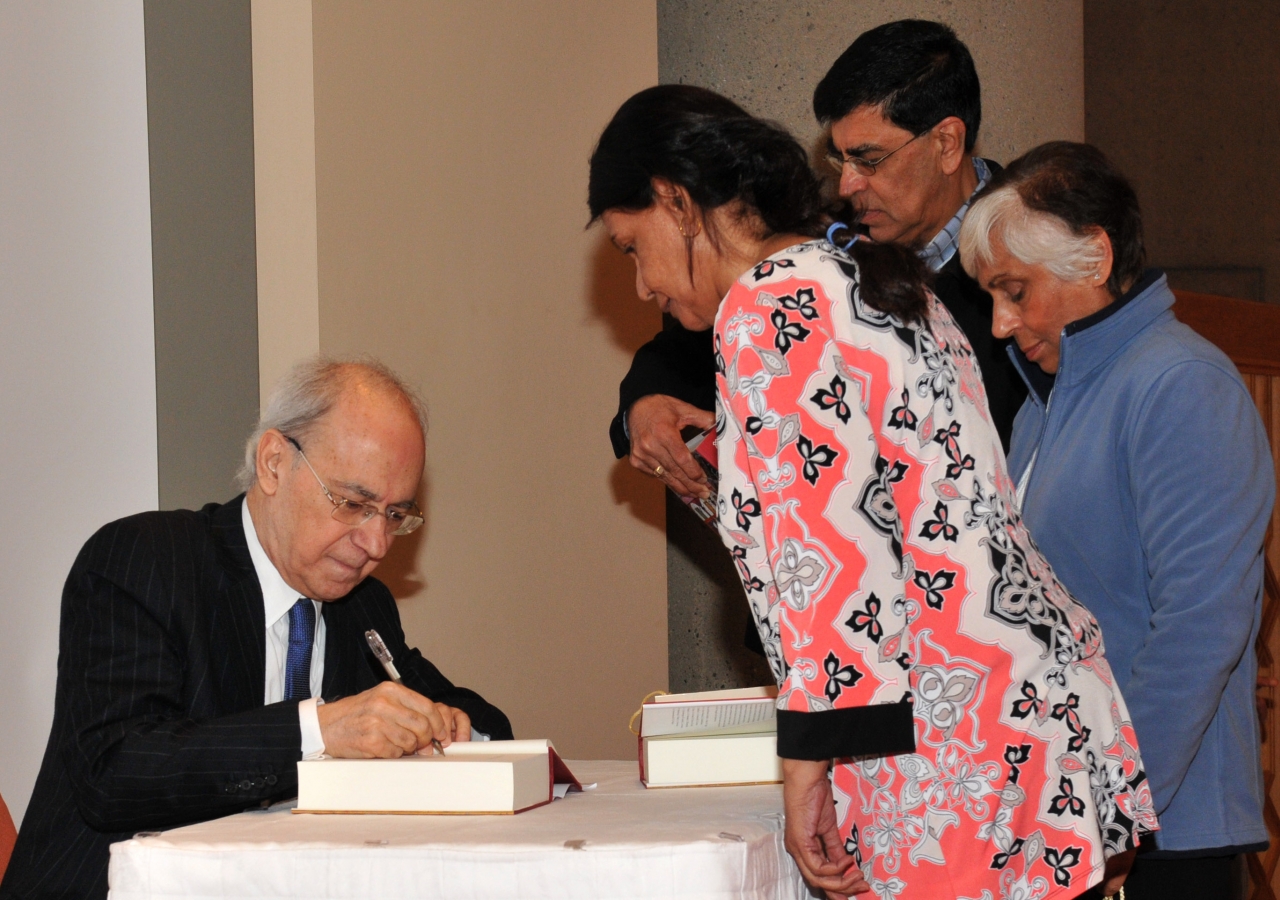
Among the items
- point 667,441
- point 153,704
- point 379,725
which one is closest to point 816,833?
point 379,725

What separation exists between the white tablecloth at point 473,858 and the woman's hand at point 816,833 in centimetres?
4

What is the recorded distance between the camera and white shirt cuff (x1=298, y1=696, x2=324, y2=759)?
187 cm

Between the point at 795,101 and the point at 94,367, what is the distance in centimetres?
222

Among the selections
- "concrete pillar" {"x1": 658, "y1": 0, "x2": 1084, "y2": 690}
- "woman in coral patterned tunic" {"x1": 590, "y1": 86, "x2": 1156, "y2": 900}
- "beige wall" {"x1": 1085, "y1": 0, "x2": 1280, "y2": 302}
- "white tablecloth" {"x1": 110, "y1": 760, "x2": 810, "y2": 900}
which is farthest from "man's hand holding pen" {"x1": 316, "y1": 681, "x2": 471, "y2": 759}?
"beige wall" {"x1": 1085, "y1": 0, "x2": 1280, "y2": 302}

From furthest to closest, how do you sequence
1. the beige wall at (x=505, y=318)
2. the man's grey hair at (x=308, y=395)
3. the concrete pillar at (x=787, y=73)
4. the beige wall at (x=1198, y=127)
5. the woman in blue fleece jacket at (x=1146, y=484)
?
the beige wall at (x=1198, y=127)
the concrete pillar at (x=787, y=73)
the beige wall at (x=505, y=318)
the man's grey hair at (x=308, y=395)
the woman in blue fleece jacket at (x=1146, y=484)

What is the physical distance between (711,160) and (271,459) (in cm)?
101

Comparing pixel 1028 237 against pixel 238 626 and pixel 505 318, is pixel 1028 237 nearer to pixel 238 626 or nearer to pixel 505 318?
pixel 238 626

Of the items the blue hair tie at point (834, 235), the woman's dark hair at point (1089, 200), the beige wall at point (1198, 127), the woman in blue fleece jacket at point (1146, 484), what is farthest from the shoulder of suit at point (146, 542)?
the beige wall at point (1198, 127)

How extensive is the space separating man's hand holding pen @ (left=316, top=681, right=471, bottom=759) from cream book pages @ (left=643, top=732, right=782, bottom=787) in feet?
1.08

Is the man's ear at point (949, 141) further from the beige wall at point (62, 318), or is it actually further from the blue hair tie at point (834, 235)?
the beige wall at point (62, 318)

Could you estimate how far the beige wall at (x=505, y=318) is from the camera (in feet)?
9.55

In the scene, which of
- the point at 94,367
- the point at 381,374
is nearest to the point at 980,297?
the point at 381,374

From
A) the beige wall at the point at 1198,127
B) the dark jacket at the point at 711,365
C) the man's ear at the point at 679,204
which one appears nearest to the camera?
the man's ear at the point at 679,204

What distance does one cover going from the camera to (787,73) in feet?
13.0
